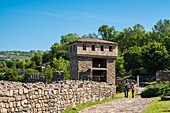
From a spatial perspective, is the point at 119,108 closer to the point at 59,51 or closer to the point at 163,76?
the point at 163,76

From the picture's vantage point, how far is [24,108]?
1247 centimetres

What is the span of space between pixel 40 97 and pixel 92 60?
29776 mm

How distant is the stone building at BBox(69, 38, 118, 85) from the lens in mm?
42156

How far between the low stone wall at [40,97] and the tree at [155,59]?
39.1 meters

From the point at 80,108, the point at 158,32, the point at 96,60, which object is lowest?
the point at 80,108

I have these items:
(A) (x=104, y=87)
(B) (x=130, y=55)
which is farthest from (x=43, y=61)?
(A) (x=104, y=87)

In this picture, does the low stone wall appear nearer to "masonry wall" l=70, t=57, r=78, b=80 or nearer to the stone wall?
the stone wall

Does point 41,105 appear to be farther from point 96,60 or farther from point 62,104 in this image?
point 96,60

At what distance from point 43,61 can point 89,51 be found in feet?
262

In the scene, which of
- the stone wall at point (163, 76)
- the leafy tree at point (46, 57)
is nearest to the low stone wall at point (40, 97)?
the stone wall at point (163, 76)

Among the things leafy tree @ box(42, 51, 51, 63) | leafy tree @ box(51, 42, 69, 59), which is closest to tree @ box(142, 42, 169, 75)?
leafy tree @ box(51, 42, 69, 59)

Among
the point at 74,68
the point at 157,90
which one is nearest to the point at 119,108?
the point at 157,90

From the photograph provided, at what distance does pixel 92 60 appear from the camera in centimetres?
4341

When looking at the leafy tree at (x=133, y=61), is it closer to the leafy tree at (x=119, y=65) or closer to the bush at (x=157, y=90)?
the leafy tree at (x=119, y=65)
